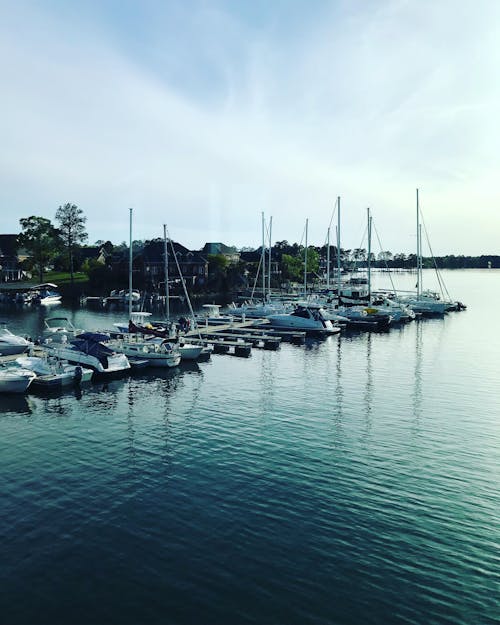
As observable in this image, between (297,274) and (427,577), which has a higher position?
(297,274)

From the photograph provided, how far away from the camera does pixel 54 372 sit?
4075cm

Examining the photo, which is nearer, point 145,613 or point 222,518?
point 145,613

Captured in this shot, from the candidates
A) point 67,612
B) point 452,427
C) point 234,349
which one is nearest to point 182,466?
point 67,612

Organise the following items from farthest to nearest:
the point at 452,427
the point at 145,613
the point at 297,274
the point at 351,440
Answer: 1. the point at 297,274
2. the point at 452,427
3. the point at 351,440
4. the point at 145,613

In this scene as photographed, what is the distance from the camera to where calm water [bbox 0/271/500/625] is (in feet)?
50.8

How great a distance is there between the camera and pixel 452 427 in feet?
105

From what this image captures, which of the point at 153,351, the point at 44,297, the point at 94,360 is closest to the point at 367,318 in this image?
the point at 153,351

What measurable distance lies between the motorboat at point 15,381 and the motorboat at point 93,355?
221 inches

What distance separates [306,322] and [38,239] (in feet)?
297

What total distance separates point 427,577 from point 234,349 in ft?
136

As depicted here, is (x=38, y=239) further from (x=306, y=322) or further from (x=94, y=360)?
(x=94, y=360)

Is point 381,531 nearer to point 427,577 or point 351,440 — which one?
point 427,577

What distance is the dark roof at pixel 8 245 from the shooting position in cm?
14800

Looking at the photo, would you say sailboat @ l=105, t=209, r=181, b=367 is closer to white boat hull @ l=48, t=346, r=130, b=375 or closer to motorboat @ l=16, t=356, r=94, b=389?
white boat hull @ l=48, t=346, r=130, b=375
